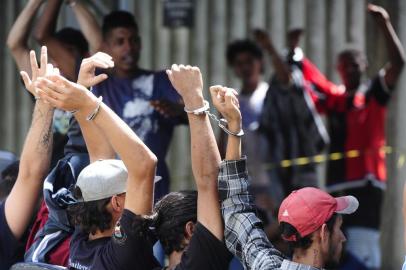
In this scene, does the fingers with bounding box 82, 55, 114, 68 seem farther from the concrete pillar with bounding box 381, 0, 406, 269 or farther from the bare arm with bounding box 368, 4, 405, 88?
the concrete pillar with bounding box 381, 0, 406, 269

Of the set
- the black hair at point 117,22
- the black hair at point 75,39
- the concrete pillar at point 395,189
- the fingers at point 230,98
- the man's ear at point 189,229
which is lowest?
the concrete pillar at point 395,189

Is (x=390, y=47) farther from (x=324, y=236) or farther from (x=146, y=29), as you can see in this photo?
(x=324, y=236)

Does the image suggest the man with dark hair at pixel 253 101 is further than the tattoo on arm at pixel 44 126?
Yes

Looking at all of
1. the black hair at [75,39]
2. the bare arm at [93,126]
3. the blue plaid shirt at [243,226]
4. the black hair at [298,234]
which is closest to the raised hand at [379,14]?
the black hair at [75,39]

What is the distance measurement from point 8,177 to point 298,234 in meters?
1.94

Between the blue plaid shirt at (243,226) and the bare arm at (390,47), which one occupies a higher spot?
the bare arm at (390,47)

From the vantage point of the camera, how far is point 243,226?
169 inches

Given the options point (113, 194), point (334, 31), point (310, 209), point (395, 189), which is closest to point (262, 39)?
point (334, 31)

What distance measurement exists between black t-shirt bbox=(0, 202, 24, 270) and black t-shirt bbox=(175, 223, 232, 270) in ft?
3.26

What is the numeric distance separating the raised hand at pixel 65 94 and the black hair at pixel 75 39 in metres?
2.38

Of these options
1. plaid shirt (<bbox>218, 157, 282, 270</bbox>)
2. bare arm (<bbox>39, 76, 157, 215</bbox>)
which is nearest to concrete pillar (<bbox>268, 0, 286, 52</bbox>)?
plaid shirt (<bbox>218, 157, 282, 270</bbox>)

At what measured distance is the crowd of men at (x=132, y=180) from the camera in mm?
4254

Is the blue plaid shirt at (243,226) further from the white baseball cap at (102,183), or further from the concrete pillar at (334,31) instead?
the concrete pillar at (334,31)

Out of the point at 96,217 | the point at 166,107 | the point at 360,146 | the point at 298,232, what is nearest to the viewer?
the point at 298,232
